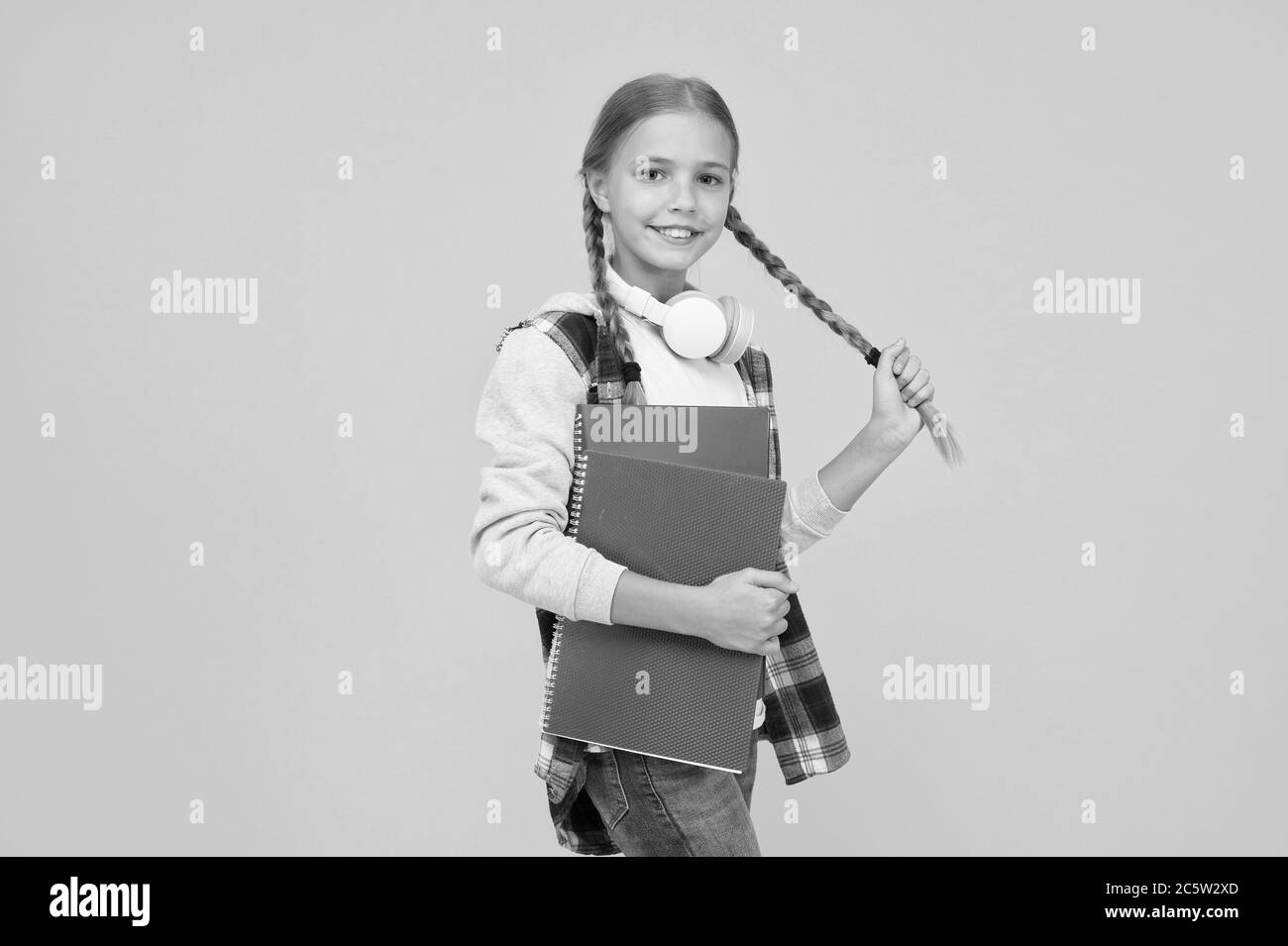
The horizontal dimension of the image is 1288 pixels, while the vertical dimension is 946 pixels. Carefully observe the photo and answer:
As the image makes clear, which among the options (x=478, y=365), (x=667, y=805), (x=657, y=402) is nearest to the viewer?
(x=667, y=805)

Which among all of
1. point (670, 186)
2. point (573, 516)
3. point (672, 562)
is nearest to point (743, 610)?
point (672, 562)

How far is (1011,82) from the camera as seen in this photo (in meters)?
2.78

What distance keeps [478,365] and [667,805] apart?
4.70ft

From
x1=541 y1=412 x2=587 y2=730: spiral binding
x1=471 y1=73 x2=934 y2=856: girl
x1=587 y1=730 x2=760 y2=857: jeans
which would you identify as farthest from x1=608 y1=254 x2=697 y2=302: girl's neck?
x1=587 y1=730 x2=760 y2=857: jeans

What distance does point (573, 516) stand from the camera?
1519 millimetres

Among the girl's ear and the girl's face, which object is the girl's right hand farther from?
the girl's ear

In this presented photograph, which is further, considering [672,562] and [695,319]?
[695,319]

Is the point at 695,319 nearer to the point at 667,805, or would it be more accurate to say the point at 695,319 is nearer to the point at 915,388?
the point at 915,388

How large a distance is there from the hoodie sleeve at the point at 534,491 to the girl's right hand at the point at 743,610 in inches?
4.4

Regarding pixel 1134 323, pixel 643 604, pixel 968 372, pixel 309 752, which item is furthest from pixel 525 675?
pixel 1134 323

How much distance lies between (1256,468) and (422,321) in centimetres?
196

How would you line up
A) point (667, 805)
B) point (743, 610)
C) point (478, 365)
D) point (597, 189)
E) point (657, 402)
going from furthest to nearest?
1. point (478, 365)
2. point (597, 189)
3. point (657, 402)
4. point (667, 805)
5. point (743, 610)

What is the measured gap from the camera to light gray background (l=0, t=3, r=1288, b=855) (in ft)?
8.97

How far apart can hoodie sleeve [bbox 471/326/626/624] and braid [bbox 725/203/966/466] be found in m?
0.39
